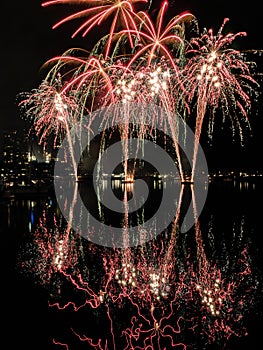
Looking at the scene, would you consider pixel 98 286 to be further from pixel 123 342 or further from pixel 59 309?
pixel 123 342

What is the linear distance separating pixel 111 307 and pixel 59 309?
2.18 ft

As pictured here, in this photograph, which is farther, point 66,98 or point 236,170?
point 236,170

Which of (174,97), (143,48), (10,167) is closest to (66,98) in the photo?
(174,97)

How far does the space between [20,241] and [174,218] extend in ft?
17.9

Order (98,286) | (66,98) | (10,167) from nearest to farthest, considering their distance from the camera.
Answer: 1. (98,286)
2. (66,98)
3. (10,167)

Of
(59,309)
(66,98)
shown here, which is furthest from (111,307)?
(66,98)

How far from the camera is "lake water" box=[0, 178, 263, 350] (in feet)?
13.9

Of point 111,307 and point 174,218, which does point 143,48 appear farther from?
point 111,307

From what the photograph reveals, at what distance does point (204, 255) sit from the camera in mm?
7676

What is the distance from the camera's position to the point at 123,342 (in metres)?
4.11

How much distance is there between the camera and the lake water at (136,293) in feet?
13.9

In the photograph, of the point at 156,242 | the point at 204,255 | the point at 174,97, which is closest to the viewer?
the point at 204,255

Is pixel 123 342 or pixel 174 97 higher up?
pixel 174 97

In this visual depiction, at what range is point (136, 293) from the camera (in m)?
5.55
